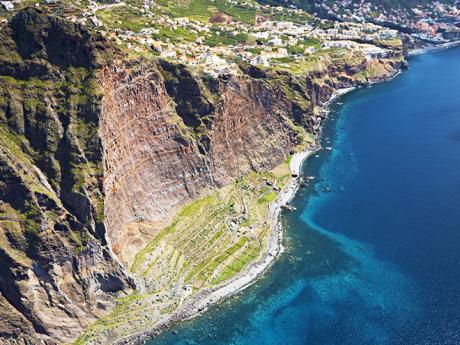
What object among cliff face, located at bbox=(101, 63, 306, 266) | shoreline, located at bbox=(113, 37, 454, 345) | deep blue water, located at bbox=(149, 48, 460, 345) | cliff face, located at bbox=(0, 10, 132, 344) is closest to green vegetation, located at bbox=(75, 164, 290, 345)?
shoreline, located at bbox=(113, 37, 454, 345)

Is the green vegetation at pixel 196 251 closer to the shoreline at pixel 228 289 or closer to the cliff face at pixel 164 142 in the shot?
the shoreline at pixel 228 289

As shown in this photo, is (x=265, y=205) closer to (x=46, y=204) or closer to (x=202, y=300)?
(x=202, y=300)

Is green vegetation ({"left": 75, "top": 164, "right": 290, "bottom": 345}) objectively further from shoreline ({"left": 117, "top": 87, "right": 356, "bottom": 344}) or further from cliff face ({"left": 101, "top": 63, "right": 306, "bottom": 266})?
cliff face ({"left": 101, "top": 63, "right": 306, "bottom": 266})

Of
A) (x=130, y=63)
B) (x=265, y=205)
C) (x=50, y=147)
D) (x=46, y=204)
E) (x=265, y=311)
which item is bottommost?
(x=265, y=311)

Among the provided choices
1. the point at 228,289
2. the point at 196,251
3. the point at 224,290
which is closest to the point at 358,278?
the point at 228,289

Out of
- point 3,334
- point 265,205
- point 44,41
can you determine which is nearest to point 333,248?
point 265,205

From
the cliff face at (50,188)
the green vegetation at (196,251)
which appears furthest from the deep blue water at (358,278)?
the cliff face at (50,188)
